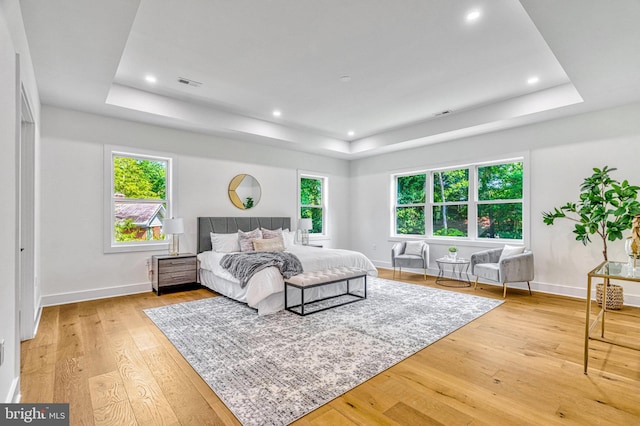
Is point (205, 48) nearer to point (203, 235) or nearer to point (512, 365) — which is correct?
point (203, 235)

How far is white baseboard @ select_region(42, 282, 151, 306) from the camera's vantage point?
4.25m

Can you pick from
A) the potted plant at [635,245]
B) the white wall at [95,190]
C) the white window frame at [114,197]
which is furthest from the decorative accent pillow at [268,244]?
the potted plant at [635,245]

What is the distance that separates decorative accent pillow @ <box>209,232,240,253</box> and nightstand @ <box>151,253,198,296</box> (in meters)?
0.39

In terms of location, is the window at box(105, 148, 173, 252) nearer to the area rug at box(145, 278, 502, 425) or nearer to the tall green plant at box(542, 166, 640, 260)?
the area rug at box(145, 278, 502, 425)

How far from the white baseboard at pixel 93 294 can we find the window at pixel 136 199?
1.92 ft

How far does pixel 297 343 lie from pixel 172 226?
3031mm

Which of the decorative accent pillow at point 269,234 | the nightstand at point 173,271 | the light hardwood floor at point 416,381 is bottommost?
the light hardwood floor at point 416,381

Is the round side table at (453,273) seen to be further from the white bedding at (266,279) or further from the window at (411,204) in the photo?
the white bedding at (266,279)

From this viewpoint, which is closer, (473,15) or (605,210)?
(473,15)

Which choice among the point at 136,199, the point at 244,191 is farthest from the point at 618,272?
the point at 136,199

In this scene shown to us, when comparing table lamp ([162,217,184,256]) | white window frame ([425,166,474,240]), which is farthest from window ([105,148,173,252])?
white window frame ([425,166,474,240])

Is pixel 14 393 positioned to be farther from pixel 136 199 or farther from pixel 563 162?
pixel 563 162

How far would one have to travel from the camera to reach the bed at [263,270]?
3912 millimetres

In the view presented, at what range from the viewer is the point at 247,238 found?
5562 mm
